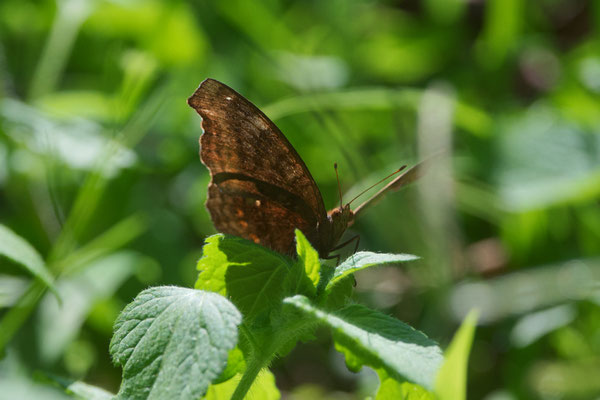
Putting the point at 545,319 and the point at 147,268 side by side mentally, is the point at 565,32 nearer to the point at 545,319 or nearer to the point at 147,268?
the point at 545,319

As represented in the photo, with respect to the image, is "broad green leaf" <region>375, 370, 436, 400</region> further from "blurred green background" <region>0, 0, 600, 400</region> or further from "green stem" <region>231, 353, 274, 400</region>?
"blurred green background" <region>0, 0, 600, 400</region>

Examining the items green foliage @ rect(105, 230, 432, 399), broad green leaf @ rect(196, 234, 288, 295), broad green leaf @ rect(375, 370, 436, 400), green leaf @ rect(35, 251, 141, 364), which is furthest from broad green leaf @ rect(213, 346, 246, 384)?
green leaf @ rect(35, 251, 141, 364)

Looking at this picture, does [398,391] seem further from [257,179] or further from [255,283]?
[257,179]

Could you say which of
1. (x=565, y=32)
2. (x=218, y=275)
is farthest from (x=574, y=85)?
(x=218, y=275)

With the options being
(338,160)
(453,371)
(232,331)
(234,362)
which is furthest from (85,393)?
(338,160)

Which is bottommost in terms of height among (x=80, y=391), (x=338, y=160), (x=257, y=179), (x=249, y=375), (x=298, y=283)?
(x=80, y=391)
